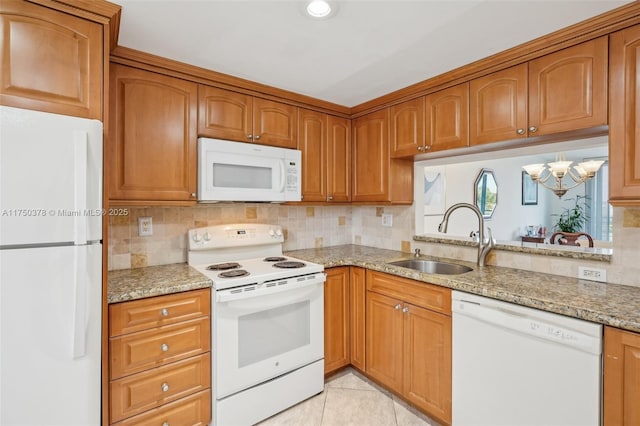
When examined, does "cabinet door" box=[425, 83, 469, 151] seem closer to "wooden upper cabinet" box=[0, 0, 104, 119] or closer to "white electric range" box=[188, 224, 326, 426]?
"white electric range" box=[188, 224, 326, 426]

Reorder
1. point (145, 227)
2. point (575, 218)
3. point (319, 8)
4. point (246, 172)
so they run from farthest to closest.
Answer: point (575, 218) < point (246, 172) < point (145, 227) < point (319, 8)

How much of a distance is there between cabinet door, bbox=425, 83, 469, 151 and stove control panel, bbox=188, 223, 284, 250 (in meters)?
1.41

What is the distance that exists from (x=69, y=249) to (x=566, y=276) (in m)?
2.57

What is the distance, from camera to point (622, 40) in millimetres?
1492

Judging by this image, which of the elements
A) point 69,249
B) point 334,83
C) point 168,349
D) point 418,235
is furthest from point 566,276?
point 69,249

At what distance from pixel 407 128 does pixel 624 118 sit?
126 centimetres

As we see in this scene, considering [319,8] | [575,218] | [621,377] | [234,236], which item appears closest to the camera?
[621,377]

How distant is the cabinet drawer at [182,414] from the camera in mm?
1651

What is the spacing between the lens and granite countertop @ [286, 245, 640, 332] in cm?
131

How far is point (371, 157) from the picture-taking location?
279 cm

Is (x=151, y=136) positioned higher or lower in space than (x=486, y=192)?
higher

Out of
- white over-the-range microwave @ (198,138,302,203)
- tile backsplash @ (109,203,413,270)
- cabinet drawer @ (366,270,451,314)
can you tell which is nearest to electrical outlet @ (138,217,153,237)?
tile backsplash @ (109,203,413,270)

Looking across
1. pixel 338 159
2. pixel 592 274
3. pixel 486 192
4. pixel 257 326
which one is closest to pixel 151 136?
pixel 257 326

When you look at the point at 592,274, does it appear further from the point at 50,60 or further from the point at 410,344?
the point at 50,60
